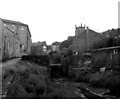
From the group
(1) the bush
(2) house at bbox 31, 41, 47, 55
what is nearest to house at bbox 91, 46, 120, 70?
(1) the bush

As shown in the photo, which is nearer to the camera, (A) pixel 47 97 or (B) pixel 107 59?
(A) pixel 47 97

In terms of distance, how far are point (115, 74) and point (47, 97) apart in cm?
1180

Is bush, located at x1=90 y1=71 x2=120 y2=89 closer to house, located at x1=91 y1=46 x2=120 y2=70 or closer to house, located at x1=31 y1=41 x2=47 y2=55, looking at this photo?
house, located at x1=91 y1=46 x2=120 y2=70

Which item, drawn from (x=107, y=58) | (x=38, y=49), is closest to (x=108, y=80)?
(x=107, y=58)

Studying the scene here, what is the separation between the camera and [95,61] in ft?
83.4

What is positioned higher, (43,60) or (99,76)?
(43,60)

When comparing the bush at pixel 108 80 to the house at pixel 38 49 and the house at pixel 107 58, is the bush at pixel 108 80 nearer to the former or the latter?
the house at pixel 107 58

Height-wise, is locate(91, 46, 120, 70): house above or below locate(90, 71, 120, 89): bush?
above

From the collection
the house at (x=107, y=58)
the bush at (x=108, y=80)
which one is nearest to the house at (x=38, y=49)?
the house at (x=107, y=58)

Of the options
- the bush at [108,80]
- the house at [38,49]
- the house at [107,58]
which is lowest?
the bush at [108,80]

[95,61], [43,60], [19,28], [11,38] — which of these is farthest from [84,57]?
[19,28]

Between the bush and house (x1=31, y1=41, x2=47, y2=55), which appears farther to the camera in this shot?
house (x1=31, y1=41, x2=47, y2=55)

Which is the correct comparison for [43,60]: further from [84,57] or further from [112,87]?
[112,87]

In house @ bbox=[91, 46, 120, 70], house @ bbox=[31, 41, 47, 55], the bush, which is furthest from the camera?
house @ bbox=[31, 41, 47, 55]
